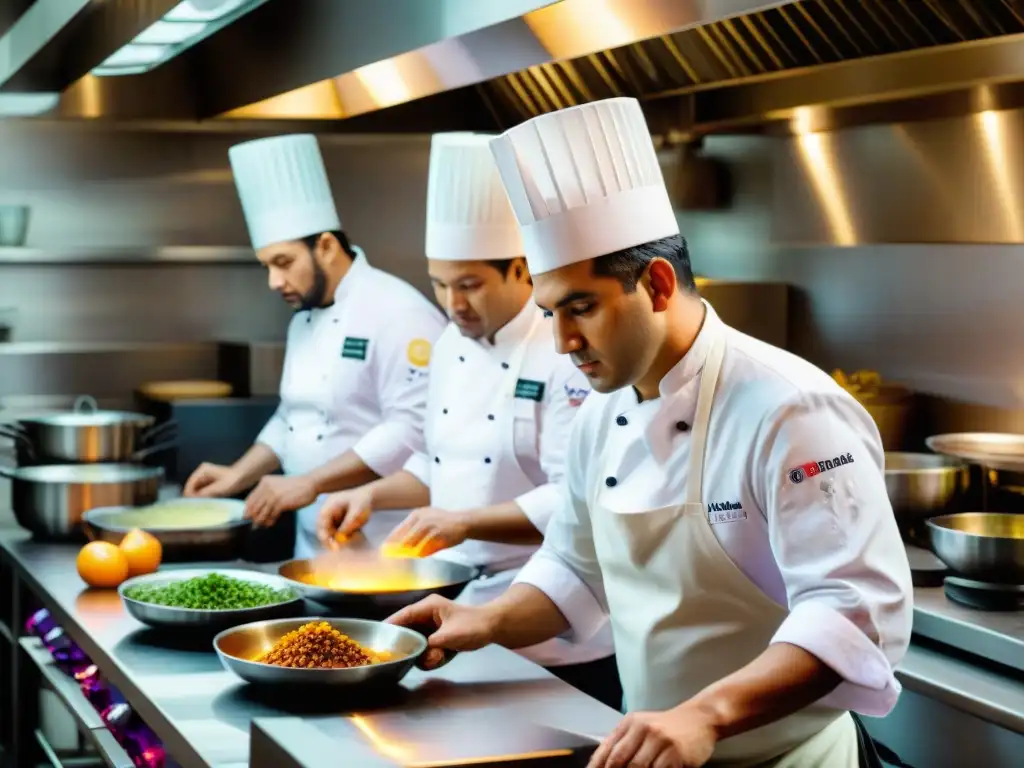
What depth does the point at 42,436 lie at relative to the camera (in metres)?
3.91

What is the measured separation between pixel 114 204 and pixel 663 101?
2121 millimetres

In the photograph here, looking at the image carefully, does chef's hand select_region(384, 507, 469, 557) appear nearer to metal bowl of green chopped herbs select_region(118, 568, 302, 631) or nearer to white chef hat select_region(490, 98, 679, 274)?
metal bowl of green chopped herbs select_region(118, 568, 302, 631)

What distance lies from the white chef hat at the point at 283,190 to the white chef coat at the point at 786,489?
79.7 inches

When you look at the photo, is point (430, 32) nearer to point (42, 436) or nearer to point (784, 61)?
point (784, 61)

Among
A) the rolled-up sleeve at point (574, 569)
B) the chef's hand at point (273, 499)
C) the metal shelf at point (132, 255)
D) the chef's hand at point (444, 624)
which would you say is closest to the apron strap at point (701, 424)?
the rolled-up sleeve at point (574, 569)

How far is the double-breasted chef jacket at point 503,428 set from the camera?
120 inches

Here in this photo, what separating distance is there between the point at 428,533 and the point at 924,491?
3.41 ft

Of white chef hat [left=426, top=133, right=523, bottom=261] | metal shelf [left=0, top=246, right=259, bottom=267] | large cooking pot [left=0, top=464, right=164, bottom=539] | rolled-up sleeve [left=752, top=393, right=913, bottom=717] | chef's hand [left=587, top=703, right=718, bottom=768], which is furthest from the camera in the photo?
metal shelf [left=0, top=246, right=259, bottom=267]

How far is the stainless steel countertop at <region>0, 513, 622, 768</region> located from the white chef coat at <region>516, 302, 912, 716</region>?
0.56 ft

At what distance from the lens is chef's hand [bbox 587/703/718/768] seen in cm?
156

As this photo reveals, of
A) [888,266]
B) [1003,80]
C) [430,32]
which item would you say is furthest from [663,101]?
[430,32]

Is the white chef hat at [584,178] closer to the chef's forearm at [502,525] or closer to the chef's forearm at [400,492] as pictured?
the chef's forearm at [502,525]

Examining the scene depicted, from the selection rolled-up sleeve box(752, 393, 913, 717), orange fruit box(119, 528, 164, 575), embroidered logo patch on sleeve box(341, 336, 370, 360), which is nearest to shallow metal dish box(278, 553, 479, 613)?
orange fruit box(119, 528, 164, 575)

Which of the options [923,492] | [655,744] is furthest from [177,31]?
[655,744]
